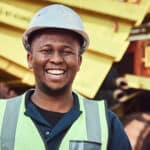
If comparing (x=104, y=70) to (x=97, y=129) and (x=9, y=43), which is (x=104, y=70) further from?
(x=97, y=129)

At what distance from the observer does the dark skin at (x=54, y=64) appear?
1.65 metres

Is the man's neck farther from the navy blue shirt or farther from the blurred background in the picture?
the blurred background

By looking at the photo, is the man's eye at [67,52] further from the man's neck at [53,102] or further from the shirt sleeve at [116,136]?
the shirt sleeve at [116,136]

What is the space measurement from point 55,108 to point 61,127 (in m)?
0.08

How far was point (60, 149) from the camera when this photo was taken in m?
1.64

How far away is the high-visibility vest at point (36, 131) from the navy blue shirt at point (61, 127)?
0.5 inches

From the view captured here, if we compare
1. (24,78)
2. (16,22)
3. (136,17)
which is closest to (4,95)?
(24,78)

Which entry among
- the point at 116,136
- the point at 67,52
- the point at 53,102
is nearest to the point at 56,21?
the point at 67,52

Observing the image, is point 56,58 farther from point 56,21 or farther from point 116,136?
point 116,136

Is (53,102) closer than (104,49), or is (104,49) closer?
(53,102)

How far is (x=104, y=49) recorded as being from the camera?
371cm

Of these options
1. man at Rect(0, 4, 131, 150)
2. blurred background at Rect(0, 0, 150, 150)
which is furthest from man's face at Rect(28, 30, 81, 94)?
blurred background at Rect(0, 0, 150, 150)

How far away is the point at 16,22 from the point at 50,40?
6.98 ft

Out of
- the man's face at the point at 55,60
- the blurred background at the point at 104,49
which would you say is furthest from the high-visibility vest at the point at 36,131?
the blurred background at the point at 104,49
